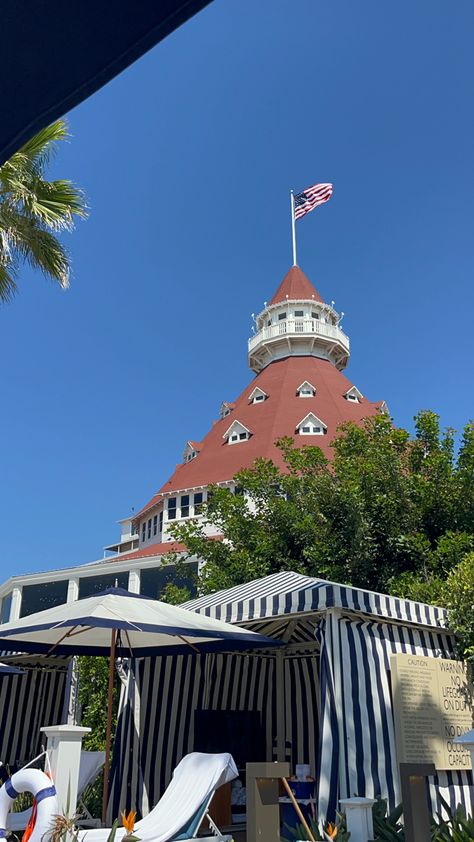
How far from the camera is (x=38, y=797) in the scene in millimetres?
4973

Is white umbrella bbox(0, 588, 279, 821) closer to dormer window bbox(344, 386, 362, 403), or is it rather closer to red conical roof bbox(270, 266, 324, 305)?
dormer window bbox(344, 386, 362, 403)

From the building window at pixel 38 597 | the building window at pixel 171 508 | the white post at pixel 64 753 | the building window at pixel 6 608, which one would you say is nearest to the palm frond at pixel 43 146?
the white post at pixel 64 753

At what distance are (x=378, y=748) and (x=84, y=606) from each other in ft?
11.2

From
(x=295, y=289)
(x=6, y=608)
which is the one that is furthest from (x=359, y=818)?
(x=295, y=289)

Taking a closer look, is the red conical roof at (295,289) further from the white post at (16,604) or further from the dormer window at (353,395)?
the white post at (16,604)

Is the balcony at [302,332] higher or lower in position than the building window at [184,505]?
higher

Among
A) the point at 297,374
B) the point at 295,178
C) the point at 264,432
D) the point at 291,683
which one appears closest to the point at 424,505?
the point at 291,683

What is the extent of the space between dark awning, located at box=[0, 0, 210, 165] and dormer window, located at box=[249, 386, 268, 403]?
42644 mm

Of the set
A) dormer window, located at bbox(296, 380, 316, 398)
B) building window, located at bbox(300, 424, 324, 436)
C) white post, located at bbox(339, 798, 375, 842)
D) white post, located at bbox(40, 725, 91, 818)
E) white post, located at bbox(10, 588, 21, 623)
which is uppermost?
dormer window, located at bbox(296, 380, 316, 398)

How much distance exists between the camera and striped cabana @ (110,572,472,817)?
7.32 m

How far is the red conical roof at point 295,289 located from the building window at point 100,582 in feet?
73.9

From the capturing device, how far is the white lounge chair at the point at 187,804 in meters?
6.04

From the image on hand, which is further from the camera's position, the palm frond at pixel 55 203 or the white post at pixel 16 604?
the white post at pixel 16 604

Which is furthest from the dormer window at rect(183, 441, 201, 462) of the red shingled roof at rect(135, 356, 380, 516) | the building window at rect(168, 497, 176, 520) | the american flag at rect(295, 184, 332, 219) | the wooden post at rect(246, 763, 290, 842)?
the wooden post at rect(246, 763, 290, 842)
